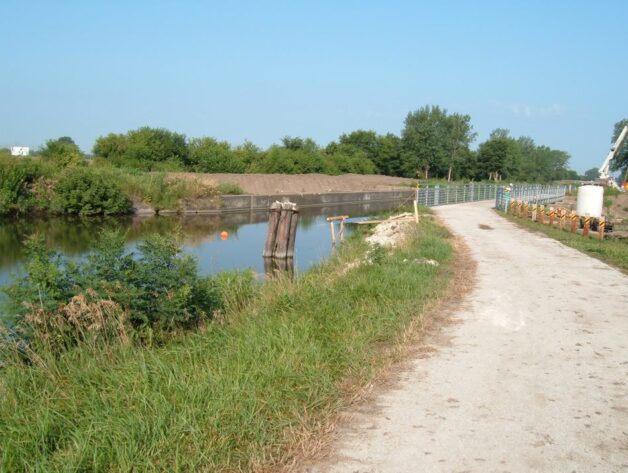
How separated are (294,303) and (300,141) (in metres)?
81.3

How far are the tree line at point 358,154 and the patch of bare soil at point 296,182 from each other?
4.81m

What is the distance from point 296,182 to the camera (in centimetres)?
6612

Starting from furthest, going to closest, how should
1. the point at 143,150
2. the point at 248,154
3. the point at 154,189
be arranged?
the point at 248,154
the point at 143,150
the point at 154,189

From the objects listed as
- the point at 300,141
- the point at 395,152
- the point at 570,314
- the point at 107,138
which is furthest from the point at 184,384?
the point at 395,152

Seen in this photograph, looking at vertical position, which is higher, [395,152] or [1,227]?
[395,152]

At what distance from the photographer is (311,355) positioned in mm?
6199

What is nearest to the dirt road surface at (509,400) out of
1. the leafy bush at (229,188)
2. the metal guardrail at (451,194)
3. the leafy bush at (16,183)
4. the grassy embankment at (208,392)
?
the grassy embankment at (208,392)

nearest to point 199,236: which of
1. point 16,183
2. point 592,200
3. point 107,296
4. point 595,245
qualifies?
point 16,183

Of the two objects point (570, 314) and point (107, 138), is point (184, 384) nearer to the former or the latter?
point (570, 314)

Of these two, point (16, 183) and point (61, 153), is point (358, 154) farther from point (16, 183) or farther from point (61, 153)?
point (16, 183)

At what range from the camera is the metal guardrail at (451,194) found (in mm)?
40094

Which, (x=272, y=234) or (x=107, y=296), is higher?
(x=107, y=296)

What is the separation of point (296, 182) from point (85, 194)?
31532mm

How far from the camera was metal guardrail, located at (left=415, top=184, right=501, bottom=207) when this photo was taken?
4009 centimetres
